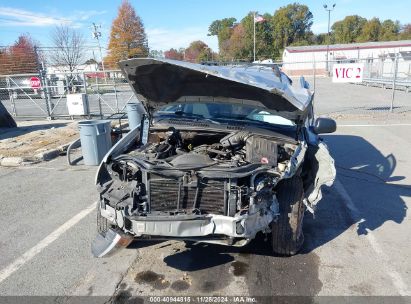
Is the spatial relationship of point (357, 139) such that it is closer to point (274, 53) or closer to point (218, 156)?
point (218, 156)

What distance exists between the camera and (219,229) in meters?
3.17

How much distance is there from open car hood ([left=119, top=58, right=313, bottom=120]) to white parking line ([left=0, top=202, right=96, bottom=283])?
74.5 inches

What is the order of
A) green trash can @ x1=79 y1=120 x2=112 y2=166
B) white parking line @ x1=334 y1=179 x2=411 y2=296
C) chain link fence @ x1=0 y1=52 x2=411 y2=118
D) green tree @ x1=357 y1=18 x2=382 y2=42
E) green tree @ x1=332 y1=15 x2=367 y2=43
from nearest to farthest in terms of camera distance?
white parking line @ x1=334 y1=179 x2=411 y2=296 < green trash can @ x1=79 y1=120 x2=112 y2=166 < chain link fence @ x1=0 y1=52 x2=411 y2=118 < green tree @ x1=357 y1=18 x2=382 y2=42 < green tree @ x1=332 y1=15 x2=367 y2=43

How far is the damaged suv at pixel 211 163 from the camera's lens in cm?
324

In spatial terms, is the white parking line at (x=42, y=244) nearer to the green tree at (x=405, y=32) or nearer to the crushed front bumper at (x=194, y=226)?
the crushed front bumper at (x=194, y=226)

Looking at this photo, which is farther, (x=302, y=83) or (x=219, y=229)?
(x=302, y=83)

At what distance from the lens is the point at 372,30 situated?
80250 millimetres

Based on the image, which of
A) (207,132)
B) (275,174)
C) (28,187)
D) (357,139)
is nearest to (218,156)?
(207,132)

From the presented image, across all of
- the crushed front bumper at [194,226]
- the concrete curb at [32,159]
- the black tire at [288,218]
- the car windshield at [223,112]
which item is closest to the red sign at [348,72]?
the car windshield at [223,112]

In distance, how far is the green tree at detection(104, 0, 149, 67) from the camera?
1752 inches

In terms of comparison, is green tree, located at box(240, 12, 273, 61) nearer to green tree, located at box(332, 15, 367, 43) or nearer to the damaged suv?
green tree, located at box(332, 15, 367, 43)

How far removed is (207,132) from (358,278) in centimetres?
223

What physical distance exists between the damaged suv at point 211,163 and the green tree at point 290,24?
8563 centimetres

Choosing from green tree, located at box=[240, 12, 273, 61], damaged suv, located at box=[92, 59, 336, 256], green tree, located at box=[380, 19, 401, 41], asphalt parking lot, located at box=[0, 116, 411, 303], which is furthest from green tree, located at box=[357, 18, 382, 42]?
damaged suv, located at box=[92, 59, 336, 256]
